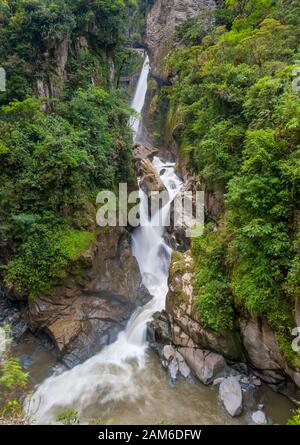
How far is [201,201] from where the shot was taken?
13.5 metres

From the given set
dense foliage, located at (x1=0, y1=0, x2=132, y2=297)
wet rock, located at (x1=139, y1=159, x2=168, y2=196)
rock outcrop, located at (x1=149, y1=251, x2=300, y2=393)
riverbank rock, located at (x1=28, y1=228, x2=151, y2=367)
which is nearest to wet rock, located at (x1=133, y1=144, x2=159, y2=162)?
wet rock, located at (x1=139, y1=159, x2=168, y2=196)

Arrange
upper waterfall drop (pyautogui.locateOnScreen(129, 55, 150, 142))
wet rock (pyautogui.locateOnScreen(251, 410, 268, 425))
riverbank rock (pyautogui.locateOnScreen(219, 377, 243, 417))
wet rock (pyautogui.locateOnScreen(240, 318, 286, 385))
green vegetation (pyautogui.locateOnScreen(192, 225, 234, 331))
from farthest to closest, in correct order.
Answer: upper waterfall drop (pyautogui.locateOnScreen(129, 55, 150, 142)) < green vegetation (pyautogui.locateOnScreen(192, 225, 234, 331)) < wet rock (pyautogui.locateOnScreen(240, 318, 286, 385)) < riverbank rock (pyautogui.locateOnScreen(219, 377, 243, 417)) < wet rock (pyautogui.locateOnScreen(251, 410, 268, 425))

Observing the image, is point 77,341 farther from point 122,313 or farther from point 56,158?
point 56,158

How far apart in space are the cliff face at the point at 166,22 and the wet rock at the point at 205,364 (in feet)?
73.9

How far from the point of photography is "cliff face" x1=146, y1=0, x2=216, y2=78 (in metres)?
26.3

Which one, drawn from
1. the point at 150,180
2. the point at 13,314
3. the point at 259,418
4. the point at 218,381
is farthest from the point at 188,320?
the point at 150,180

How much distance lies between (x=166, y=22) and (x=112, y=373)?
97.2 ft

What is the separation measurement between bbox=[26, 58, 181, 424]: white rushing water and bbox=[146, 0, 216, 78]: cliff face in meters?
18.5

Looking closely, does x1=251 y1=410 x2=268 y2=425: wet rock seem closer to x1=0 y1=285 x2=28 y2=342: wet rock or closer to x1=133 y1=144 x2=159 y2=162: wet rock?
x1=0 y1=285 x2=28 y2=342: wet rock

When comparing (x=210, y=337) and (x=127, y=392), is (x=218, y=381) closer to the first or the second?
(x=210, y=337)

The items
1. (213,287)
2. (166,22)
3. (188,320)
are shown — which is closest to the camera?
(213,287)

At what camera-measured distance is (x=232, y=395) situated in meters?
8.28
